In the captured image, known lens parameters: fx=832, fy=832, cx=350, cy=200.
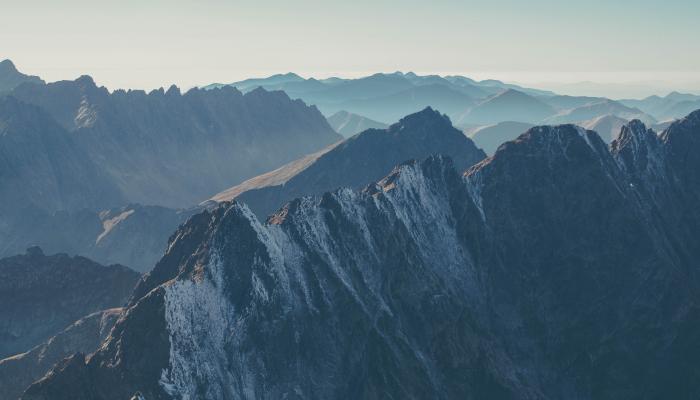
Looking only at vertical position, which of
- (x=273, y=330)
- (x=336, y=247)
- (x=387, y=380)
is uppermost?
(x=336, y=247)

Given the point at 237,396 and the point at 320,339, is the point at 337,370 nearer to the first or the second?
the point at 320,339

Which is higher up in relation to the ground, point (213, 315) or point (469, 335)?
point (213, 315)

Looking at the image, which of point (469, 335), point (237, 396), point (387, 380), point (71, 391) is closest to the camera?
point (71, 391)

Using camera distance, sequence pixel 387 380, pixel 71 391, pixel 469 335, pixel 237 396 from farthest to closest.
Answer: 1. pixel 469 335
2. pixel 387 380
3. pixel 237 396
4. pixel 71 391

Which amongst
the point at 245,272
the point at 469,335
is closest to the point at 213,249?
the point at 245,272

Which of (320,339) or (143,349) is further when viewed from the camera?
(320,339)

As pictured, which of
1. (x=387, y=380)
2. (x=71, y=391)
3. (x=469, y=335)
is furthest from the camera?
(x=469, y=335)

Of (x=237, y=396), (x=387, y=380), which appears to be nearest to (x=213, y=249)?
(x=237, y=396)

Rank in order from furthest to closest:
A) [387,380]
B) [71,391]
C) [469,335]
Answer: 1. [469,335]
2. [387,380]
3. [71,391]

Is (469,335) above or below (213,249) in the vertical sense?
below
